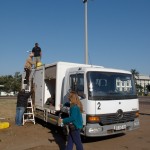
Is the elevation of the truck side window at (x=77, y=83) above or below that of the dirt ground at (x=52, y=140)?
above

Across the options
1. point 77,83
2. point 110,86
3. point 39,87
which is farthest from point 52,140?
point 39,87

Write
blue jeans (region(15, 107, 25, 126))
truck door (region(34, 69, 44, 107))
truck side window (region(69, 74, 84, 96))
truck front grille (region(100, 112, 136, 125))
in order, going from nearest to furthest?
truck front grille (region(100, 112, 136, 125)), truck side window (region(69, 74, 84, 96)), truck door (region(34, 69, 44, 107)), blue jeans (region(15, 107, 25, 126))

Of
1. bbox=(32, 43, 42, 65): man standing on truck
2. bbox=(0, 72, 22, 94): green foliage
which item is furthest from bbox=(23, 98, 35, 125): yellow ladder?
bbox=(0, 72, 22, 94): green foliage

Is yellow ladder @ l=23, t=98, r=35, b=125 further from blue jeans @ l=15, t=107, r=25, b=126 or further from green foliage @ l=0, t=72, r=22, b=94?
green foliage @ l=0, t=72, r=22, b=94

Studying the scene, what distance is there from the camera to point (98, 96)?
343 inches

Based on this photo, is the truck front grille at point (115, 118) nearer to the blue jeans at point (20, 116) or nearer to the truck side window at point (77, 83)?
the truck side window at point (77, 83)

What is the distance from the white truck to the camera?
8.59 meters

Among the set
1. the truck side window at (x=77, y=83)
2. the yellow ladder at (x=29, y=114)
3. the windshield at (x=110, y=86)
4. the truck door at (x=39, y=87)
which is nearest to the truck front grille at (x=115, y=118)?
the windshield at (x=110, y=86)

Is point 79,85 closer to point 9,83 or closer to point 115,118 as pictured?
point 115,118

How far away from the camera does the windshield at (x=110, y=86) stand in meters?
8.78

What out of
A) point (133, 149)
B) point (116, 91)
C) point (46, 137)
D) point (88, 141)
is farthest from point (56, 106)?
point (133, 149)

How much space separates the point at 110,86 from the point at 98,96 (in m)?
0.77

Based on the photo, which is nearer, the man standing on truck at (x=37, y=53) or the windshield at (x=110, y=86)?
the windshield at (x=110, y=86)

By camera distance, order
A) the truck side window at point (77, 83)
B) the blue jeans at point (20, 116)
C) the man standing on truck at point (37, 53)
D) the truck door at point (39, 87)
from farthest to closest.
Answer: the man standing on truck at point (37, 53), the blue jeans at point (20, 116), the truck door at point (39, 87), the truck side window at point (77, 83)
